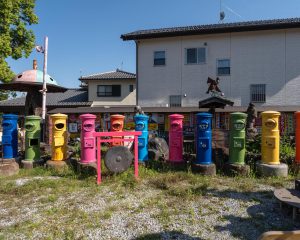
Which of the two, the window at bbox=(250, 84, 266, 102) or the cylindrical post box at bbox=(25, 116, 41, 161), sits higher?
the window at bbox=(250, 84, 266, 102)

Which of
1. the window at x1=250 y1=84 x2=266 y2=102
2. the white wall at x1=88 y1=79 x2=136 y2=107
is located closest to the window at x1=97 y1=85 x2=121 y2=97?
the white wall at x1=88 y1=79 x2=136 y2=107

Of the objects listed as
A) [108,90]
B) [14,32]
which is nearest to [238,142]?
[14,32]

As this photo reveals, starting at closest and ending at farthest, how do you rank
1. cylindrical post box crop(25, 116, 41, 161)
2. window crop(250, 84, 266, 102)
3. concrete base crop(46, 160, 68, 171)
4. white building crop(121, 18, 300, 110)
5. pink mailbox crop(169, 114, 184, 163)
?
concrete base crop(46, 160, 68, 171)
pink mailbox crop(169, 114, 184, 163)
cylindrical post box crop(25, 116, 41, 161)
white building crop(121, 18, 300, 110)
window crop(250, 84, 266, 102)

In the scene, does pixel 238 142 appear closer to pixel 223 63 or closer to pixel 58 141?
pixel 58 141

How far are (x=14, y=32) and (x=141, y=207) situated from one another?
61.4 ft

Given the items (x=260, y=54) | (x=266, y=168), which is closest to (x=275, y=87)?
(x=260, y=54)

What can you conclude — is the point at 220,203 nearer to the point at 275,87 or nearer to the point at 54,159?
the point at 54,159

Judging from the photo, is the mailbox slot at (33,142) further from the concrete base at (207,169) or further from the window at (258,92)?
the window at (258,92)

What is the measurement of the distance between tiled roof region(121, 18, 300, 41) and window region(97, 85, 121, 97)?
34.1 ft

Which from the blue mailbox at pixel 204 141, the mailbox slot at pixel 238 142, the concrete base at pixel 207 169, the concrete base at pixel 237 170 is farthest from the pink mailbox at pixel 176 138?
the mailbox slot at pixel 238 142

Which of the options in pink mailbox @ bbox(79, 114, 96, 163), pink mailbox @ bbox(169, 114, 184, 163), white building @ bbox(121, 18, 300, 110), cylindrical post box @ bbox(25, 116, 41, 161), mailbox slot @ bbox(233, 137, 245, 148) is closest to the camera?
mailbox slot @ bbox(233, 137, 245, 148)

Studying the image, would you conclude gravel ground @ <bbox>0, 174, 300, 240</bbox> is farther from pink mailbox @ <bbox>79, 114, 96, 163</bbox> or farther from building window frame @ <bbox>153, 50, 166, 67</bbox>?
building window frame @ <bbox>153, 50, 166, 67</bbox>

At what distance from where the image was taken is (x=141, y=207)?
4.90 metres

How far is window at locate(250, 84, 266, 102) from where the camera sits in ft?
60.6
